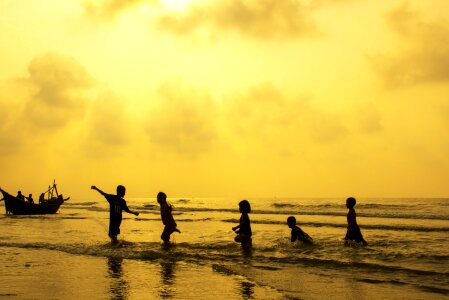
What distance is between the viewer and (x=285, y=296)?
8.12m

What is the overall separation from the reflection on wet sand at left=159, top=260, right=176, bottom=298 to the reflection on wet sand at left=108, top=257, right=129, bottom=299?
25.4 inches

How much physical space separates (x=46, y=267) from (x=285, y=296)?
20.2 ft

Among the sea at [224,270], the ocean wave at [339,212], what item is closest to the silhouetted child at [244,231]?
the sea at [224,270]

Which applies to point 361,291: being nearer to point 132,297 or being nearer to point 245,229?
point 132,297

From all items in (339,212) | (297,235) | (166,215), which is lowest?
(339,212)

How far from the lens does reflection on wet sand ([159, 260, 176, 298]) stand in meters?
8.27

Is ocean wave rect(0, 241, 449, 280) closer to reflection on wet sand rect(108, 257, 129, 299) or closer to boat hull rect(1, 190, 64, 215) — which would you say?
reflection on wet sand rect(108, 257, 129, 299)

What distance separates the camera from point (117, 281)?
9492 mm

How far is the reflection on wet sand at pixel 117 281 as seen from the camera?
8.16 metres

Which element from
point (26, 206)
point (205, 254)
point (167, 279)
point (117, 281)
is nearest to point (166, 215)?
point (205, 254)

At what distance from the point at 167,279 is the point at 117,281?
100 centimetres

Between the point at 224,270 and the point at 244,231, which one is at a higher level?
the point at 244,231

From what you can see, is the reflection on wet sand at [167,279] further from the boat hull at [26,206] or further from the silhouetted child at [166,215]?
the boat hull at [26,206]

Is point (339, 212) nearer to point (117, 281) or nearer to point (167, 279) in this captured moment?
point (167, 279)
